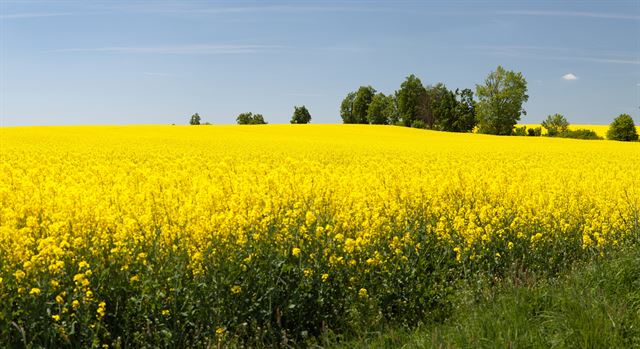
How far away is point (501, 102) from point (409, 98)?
553 inches

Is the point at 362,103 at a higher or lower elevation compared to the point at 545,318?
higher

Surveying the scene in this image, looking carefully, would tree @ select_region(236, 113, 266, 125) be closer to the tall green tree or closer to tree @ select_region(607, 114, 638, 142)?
the tall green tree

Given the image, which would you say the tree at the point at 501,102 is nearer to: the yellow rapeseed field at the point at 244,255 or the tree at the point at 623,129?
the tree at the point at 623,129

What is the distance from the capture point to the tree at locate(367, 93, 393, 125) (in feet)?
329

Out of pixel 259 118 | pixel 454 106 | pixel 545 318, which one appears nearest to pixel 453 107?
pixel 454 106

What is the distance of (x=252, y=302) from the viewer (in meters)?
5.30

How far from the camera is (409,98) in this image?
305 ft

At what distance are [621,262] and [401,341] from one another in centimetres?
280

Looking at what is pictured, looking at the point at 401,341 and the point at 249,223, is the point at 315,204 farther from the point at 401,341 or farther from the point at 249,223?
the point at 401,341

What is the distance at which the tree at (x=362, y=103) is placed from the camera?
354 feet

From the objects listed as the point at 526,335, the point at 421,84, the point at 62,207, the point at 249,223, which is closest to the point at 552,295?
the point at 526,335

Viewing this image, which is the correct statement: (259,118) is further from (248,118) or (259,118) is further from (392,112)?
(392,112)

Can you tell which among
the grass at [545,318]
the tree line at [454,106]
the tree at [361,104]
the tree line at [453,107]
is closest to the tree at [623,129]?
the tree line at [453,107]

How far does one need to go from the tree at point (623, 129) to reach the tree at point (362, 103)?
150 feet
